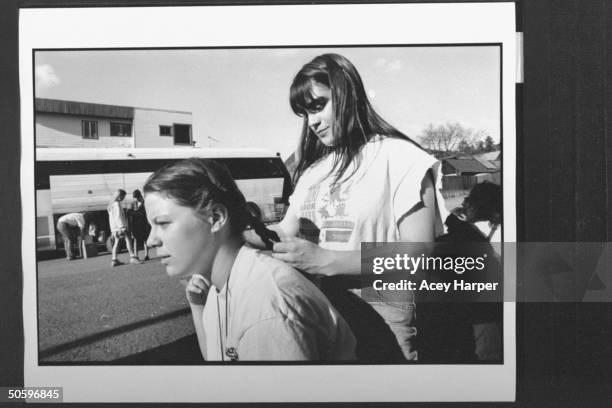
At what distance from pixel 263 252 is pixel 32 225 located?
1.61 m

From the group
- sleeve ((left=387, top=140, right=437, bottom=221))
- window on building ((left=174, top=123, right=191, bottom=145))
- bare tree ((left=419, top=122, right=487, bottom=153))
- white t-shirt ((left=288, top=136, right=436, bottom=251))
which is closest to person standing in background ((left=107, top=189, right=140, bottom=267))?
window on building ((left=174, top=123, right=191, bottom=145))

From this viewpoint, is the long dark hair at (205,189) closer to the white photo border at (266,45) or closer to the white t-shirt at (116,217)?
the white t-shirt at (116,217)

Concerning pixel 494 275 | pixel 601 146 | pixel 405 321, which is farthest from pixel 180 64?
pixel 601 146

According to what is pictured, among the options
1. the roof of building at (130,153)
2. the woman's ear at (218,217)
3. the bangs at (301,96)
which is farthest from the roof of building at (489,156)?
the woman's ear at (218,217)

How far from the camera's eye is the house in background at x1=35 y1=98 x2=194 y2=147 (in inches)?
136

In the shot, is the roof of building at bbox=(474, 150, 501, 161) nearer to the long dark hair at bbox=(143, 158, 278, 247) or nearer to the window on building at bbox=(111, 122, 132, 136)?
the long dark hair at bbox=(143, 158, 278, 247)

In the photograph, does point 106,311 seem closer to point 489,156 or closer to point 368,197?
point 368,197

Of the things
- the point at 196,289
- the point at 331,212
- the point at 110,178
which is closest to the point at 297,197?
the point at 331,212

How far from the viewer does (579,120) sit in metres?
3.54

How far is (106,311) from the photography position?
3.51m

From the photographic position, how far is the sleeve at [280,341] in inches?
136

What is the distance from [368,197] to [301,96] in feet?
2.73

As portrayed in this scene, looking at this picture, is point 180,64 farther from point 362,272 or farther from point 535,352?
point 535,352

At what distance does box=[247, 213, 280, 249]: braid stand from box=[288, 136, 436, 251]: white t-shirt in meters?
0.19
